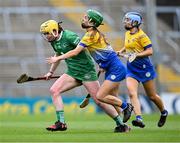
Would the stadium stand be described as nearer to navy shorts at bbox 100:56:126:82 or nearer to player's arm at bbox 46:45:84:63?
navy shorts at bbox 100:56:126:82

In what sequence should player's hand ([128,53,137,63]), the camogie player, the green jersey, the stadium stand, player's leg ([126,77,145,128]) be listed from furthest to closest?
the stadium stand → player's hand ([128,53,137,63]) → player's leg ([126,77,145,128]) → the green jersey → the camogie player

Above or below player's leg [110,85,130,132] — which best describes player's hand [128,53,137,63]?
above

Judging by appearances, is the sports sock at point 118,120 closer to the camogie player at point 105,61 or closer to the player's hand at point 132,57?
the camogie player at point 105,61

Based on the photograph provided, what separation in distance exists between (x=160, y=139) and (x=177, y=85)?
20037 mm

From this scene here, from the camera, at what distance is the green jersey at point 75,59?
17.5 meters

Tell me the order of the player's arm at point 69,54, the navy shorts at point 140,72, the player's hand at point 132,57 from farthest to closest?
the navy shorts at point 140,72 < the player's hand at point 132,57 < the player's arm at point 69,54

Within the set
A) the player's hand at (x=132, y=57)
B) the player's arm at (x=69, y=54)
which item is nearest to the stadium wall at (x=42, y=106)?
the player's hand at (x=132, y=57)

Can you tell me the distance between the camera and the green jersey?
1748 centimetres

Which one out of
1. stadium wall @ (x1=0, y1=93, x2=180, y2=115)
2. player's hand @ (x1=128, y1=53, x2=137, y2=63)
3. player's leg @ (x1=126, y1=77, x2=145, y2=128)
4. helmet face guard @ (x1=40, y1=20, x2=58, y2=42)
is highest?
helmet face guard @ (x1=40, y1=20, x2=58, y2=42)

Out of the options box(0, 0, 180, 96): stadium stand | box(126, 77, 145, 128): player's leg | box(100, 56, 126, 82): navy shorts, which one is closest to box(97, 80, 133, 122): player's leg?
box(100, 56, 126, 82): navy shorts

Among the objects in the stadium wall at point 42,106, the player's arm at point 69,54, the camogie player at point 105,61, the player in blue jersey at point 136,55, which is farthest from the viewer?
the stadium wall at point 42,106

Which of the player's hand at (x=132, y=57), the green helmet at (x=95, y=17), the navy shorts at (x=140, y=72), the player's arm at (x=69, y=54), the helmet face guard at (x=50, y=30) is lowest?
the navy shorts at (x=140, y=72)

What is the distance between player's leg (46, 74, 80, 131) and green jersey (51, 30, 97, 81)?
0.15 metres

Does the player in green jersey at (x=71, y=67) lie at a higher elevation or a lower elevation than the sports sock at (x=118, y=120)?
higher
